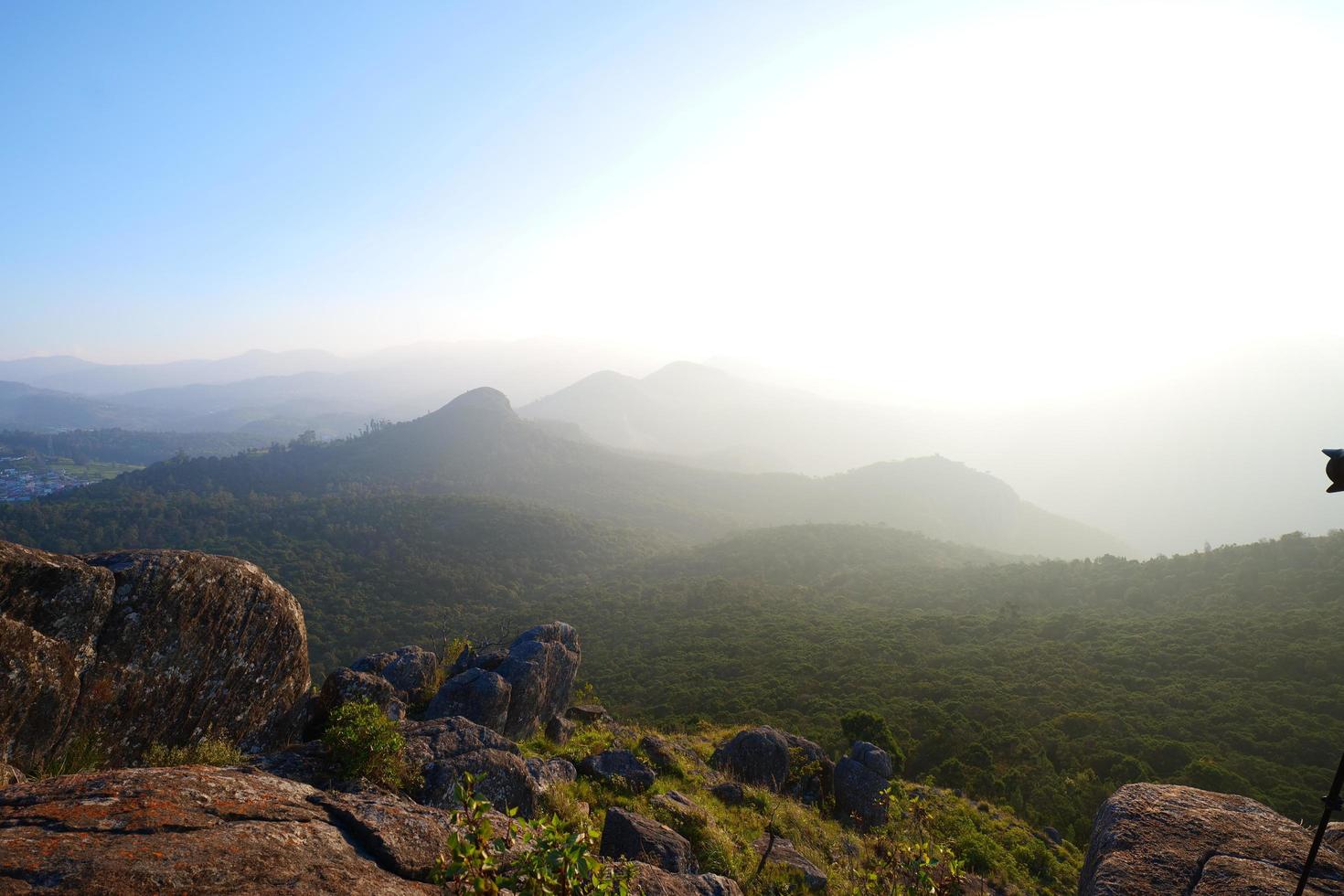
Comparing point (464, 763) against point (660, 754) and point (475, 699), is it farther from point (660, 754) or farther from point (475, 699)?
point (660, 754)

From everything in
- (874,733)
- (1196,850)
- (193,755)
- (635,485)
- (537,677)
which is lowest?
(635,485)

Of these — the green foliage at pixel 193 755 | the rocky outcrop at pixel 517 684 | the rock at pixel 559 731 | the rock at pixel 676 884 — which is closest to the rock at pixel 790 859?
the rock at pixel 676 884

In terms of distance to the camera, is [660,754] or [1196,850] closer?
[1196,850]

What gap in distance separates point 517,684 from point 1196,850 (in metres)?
Result: 18.1

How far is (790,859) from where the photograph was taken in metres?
12.1

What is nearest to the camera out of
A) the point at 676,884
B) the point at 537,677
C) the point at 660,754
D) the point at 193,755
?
the point at 676,884

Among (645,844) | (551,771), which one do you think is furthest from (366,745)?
(551,771)

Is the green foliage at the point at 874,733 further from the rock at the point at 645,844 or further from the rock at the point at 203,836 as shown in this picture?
the rock at the point at 203,836

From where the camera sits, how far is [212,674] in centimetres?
991

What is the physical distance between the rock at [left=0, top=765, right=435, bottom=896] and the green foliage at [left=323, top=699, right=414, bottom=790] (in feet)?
5.90

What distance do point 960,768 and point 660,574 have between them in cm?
7208

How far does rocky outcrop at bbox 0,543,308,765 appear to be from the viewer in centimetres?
779

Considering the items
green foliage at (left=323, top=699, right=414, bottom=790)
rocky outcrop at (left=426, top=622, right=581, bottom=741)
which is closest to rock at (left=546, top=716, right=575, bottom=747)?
rocky outcrop at (left=426, top=622, right=581, bottom=741)

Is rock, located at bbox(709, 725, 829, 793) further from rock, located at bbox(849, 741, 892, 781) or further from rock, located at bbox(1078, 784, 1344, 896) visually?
rock, located at bbox(1078, 784, 1344, 896)
